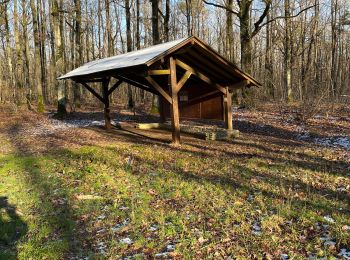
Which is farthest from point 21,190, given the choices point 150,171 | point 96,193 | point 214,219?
point 214,219

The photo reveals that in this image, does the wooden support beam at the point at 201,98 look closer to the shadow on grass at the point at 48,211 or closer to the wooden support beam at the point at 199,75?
the wooden support beam at the point at 199,75

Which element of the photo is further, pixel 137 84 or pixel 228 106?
pixel 137 84

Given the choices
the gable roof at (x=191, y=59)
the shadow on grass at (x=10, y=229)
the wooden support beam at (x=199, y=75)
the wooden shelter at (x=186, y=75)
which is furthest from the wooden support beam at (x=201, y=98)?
the shadow on grass at (x=10, y=229)

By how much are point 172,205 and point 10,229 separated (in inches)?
109

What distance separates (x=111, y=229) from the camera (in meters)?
5.39

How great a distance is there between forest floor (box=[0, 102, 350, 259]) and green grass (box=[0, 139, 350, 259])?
2cm

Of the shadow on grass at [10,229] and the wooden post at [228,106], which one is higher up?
the wooden post at [228,106]

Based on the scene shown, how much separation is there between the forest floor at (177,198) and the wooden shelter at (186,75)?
1.90 metres

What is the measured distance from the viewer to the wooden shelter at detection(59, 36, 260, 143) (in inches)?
431

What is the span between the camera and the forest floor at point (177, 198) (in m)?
4.72

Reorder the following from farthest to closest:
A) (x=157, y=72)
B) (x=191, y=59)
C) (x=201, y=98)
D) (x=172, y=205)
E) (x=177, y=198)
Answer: (x=201, y=98) → (x=191, y=59) → (x=157, y=72) → (x=177, y=198) → (x=172, y=205)

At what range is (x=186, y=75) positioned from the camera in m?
11.7

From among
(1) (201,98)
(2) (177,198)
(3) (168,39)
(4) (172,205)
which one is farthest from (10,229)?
(3) (168,39)

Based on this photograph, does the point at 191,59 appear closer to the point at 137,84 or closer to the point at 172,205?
the point at 137,84
